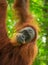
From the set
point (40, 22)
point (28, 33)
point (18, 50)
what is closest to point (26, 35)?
point (28, 33)

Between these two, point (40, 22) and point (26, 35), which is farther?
point (40, 22)

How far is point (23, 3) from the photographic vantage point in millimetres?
7117

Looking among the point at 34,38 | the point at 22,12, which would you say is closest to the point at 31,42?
the point at 34,38

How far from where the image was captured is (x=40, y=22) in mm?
7328

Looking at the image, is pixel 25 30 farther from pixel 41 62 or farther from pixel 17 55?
pixel 41 62

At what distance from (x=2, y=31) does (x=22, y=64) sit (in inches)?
24.9

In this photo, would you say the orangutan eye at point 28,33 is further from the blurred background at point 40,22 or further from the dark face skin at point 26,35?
the blurred background at point 40,22

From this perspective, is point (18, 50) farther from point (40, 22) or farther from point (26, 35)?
point (40, 22)

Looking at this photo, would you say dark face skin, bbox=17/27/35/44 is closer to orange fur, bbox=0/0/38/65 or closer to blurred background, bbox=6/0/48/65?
orange fur, bbox=0/0/38/65

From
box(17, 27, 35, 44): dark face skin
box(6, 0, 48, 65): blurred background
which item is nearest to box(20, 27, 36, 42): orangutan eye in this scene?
box(17, 27, 35, 44): dark face skin

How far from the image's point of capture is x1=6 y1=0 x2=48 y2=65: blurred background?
7.03 metres

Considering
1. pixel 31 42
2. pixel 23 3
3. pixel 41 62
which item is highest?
pixel 23 3

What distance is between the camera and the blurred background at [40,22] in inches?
277

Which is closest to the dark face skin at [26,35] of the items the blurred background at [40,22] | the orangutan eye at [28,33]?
the orangutan eye at [28,33]
